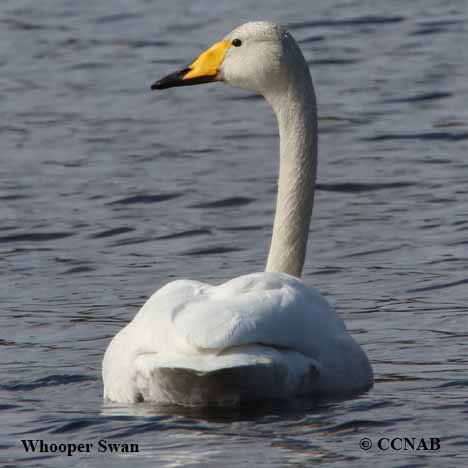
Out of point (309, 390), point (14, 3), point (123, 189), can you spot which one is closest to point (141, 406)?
point (309, 390)

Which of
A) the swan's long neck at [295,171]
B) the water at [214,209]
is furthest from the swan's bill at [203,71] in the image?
the water at [214,209]

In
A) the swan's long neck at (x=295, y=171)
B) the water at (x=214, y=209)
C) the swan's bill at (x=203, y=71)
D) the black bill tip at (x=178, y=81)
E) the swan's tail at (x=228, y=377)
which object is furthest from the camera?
the black bill tip at (x=178, y=81)

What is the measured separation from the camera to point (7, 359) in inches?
339

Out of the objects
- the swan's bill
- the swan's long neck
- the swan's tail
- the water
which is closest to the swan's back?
the swan's tail

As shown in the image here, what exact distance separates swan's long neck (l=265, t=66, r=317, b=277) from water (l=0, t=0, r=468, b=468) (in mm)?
712

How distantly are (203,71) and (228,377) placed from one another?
2474 millimetres

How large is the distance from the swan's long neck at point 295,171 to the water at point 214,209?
0.71 metres

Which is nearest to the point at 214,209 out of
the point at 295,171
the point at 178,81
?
the point at 178,81

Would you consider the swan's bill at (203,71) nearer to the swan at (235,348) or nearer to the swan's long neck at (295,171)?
the swan's long neck at (295,171)

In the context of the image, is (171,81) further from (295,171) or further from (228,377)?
(228,377)

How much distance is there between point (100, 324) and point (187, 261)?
157cm

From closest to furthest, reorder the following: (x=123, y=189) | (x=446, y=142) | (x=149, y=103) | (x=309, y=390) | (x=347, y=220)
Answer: (x=309, y=390) → (x=347, y=220) → (x=123, y=189) → (x=446, y=142) → (x=149, y=103)

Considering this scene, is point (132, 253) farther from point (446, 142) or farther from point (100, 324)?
point (446, 142)

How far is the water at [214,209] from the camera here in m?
7.02
